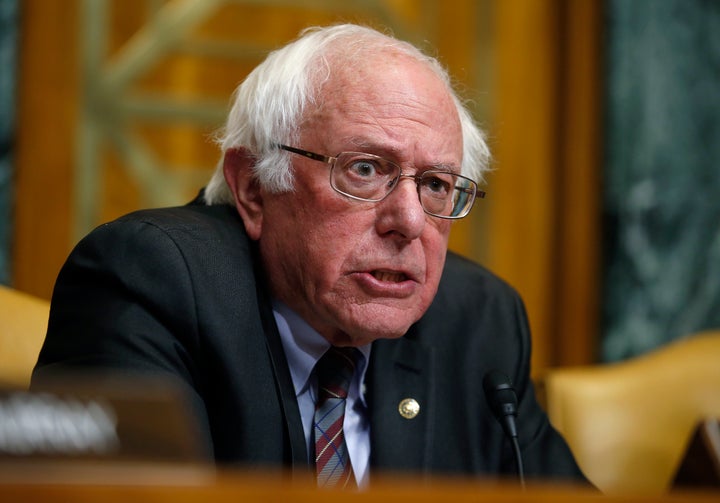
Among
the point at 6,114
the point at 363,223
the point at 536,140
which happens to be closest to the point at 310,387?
the point at 363,223

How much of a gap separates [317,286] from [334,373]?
187 mm

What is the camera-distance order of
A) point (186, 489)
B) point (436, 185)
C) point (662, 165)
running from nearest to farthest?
1. point (186, 489)
2. point (436, 185)
3. point (662, 165)

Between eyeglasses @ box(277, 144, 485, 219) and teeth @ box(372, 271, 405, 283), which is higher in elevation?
eyeglasses @ box(277, 144, 485, 219)

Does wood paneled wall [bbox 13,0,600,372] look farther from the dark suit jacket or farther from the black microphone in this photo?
the black microphone

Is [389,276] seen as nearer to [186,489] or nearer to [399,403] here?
[399,403]

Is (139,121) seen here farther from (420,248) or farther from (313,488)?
(313,488)

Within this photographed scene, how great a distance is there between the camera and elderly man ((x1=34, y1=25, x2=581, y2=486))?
1778 millimetres

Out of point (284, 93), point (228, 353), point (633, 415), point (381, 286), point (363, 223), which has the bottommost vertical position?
point (633, 415)

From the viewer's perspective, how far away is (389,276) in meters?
1.95

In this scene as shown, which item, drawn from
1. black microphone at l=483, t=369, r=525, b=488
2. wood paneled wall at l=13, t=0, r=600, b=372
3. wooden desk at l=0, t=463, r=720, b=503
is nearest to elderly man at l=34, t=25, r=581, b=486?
black microphone at l=483, t=369, r=525, b=488

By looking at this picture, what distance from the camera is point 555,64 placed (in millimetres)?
4000

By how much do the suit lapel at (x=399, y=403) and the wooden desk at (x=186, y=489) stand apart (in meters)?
1.17

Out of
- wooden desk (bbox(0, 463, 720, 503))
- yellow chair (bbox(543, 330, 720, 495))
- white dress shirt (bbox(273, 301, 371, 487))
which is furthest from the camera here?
yellow chair (bbox(543, 330, 720, 495))

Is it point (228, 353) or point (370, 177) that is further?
point (370, 177)
